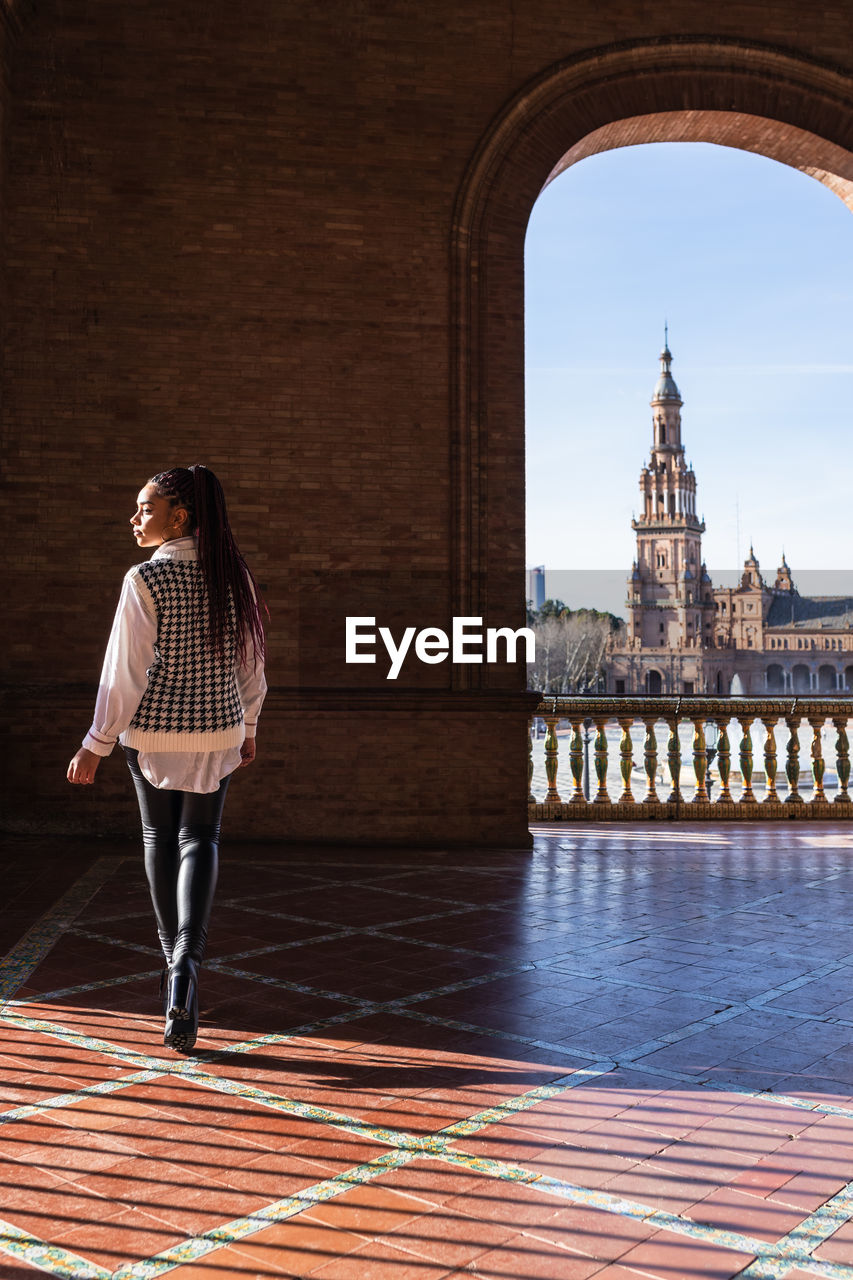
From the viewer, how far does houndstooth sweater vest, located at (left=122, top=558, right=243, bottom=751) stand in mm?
4094

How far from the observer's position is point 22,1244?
2672 millimetres

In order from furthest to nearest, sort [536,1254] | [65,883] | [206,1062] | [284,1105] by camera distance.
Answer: [65,883]
[206,1062]
[284,1105]
[536,1254]

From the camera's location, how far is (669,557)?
11656 cm

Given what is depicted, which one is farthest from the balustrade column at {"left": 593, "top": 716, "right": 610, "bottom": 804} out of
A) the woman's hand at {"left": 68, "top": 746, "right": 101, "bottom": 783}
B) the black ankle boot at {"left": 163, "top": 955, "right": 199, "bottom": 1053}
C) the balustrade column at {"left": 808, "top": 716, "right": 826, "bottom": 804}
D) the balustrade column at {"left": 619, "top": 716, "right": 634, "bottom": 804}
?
the woman's hand at {"left": 68, "top": 746, "right": 101, "bottom": 783}

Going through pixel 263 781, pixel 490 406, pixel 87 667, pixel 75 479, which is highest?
pixel 490 406

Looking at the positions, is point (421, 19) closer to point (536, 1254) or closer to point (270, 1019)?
point (270, 1019)

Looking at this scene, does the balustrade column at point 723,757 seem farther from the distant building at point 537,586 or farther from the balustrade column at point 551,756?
the distant building at point 537,586

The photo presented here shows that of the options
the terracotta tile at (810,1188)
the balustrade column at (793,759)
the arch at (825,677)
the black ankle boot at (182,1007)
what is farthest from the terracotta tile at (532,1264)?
the arch at (825,677)

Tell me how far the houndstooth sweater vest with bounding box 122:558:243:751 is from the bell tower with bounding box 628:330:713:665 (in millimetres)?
104092

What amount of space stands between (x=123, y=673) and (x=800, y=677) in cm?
10384

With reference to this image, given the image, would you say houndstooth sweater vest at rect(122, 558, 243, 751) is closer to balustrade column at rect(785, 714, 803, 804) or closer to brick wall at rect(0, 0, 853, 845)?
brick wall at rect(0, 0, 853, 845)

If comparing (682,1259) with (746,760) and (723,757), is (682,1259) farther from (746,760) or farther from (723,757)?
(746,760)

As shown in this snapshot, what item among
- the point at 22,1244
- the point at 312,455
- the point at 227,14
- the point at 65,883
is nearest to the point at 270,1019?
the point at 22,1244

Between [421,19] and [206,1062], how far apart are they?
894 cm
